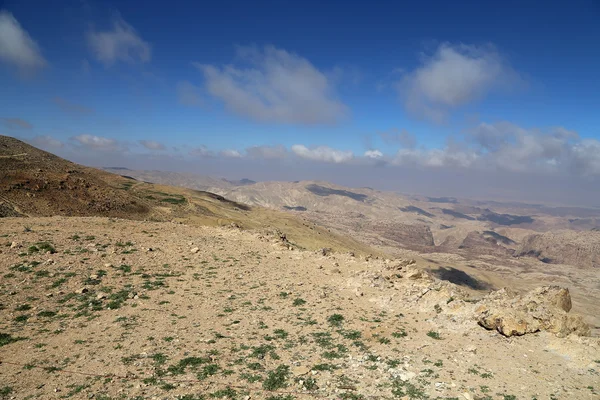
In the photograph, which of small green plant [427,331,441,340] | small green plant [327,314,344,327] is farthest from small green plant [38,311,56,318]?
small green plant [427,331,441,340]

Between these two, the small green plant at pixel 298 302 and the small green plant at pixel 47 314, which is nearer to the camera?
the small green plant at pixel 47 314

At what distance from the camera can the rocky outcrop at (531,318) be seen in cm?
1477

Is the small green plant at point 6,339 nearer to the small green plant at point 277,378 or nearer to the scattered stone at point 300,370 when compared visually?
the small green plant at point 277,378

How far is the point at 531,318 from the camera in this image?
1509cm

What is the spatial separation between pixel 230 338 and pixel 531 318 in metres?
14.0

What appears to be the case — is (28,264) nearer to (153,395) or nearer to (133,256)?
(133,256)

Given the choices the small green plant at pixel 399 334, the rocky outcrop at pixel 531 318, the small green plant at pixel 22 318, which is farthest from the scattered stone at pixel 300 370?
the small green plant at pixel 22 318

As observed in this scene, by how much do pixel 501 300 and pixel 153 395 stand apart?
1736 centimetres

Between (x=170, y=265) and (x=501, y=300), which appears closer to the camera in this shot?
(x=501, y=300)

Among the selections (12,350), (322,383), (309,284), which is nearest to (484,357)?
(322,383)

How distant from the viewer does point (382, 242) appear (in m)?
200

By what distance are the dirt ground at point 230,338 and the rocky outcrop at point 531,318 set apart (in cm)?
43

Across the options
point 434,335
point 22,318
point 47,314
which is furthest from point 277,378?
point 22,318

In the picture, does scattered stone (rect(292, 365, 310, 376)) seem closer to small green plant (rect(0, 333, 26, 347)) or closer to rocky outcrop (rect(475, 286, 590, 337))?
rocky outcrop (rect(475, 286, 590, 337))
